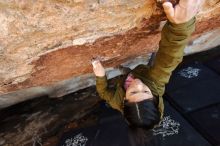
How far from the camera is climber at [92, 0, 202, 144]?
2.07m

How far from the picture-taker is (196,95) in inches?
147

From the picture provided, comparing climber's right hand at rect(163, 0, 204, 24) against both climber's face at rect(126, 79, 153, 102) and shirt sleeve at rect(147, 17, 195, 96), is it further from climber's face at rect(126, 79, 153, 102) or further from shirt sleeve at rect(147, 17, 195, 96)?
climber's face at rect(126, 79, 153, 102)

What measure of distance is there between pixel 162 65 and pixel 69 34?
26.5 inches

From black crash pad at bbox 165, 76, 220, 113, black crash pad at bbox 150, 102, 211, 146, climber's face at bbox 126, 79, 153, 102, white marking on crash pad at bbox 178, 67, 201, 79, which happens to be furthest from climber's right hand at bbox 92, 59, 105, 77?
white marking on crash pad at bbox 178, 67, 201, 79

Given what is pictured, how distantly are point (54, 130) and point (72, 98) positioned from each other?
0.39m

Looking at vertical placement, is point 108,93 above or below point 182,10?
below

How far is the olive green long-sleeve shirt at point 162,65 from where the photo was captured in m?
2.16

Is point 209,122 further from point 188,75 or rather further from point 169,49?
point 169,49

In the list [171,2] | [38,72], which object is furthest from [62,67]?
[171,2]

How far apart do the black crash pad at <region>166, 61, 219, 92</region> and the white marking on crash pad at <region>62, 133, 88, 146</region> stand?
1.05m

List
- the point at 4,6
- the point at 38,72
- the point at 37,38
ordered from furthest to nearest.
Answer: the point at 38,72
the point at 37,38
the point at 4,6

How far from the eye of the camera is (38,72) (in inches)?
107

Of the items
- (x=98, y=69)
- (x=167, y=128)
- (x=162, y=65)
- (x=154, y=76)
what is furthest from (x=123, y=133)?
(x=162, y=65)

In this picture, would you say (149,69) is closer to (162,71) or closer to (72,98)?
(162,71)
